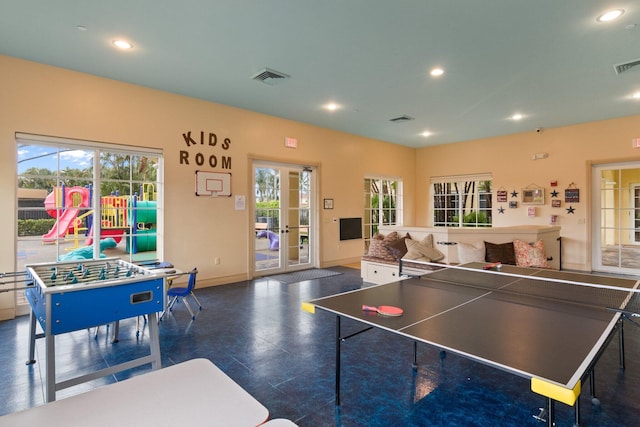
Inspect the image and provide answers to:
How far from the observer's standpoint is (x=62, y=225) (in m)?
4.43

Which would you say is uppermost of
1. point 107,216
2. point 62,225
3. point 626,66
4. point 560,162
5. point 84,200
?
point 626,66

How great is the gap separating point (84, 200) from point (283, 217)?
3.33 metres

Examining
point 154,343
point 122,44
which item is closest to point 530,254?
point 154,343

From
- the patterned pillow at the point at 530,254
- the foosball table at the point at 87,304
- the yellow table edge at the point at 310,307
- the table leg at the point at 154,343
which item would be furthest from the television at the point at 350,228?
the yellow table edge at the point at 310,307

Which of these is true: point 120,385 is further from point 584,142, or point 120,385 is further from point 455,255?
point 584,142

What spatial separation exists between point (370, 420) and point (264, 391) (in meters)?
0.79

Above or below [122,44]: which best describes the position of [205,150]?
below

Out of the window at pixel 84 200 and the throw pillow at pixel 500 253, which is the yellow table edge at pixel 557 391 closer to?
the throw pillow at pixel 500 253

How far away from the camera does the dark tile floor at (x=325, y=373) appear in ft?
7.08

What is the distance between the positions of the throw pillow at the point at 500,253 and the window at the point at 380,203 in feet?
11.8

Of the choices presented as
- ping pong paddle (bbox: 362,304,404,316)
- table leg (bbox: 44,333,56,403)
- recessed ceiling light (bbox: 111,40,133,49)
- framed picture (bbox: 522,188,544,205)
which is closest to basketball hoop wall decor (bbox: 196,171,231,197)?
recessed ceiling light (bbox: 111,40,133,49)

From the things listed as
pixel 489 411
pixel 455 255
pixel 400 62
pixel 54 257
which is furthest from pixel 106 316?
pixel 455 255

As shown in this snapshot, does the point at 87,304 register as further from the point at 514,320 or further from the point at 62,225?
the point at 62,225

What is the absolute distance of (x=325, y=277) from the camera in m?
6.29
